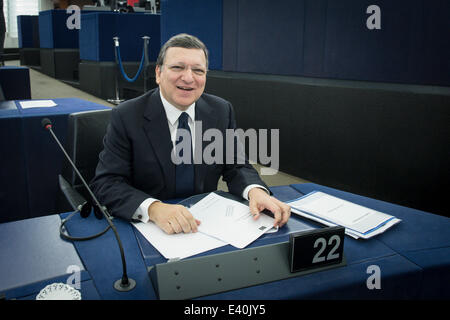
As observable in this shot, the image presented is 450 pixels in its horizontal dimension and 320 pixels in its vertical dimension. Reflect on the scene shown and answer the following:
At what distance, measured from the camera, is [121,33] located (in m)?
6.98

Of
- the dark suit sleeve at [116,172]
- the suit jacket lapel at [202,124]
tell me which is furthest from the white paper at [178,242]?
the suit jacket lapel at [202,124]

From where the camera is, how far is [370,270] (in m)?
0.94

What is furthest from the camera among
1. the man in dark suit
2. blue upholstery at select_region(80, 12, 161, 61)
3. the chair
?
blue upholstery at select_region(80, 12, 161, 61)

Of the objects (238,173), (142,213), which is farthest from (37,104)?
(142,213)

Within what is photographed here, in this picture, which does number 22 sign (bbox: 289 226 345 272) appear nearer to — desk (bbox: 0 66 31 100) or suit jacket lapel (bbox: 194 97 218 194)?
suit jacket lapel (bbox: 194 97 218 194)

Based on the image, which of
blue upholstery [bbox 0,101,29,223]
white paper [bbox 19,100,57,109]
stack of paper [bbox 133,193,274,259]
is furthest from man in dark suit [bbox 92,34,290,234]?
white paper [bbox 19,100,57,109]

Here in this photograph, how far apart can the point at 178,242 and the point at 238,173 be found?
0.57 m

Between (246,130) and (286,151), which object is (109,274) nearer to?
(286,151)

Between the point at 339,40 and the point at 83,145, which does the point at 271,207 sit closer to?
the point at 83,145

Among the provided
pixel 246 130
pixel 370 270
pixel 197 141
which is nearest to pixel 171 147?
pixel 197 141

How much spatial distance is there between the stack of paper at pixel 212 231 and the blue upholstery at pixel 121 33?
6347 millimetres

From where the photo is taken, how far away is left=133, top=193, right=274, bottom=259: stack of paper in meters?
1.00

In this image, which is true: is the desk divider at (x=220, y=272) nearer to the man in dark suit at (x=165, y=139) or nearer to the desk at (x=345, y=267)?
the desk at (x=345, y=267)

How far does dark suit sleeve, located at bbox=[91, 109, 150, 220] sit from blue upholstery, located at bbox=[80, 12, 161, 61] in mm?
5960
